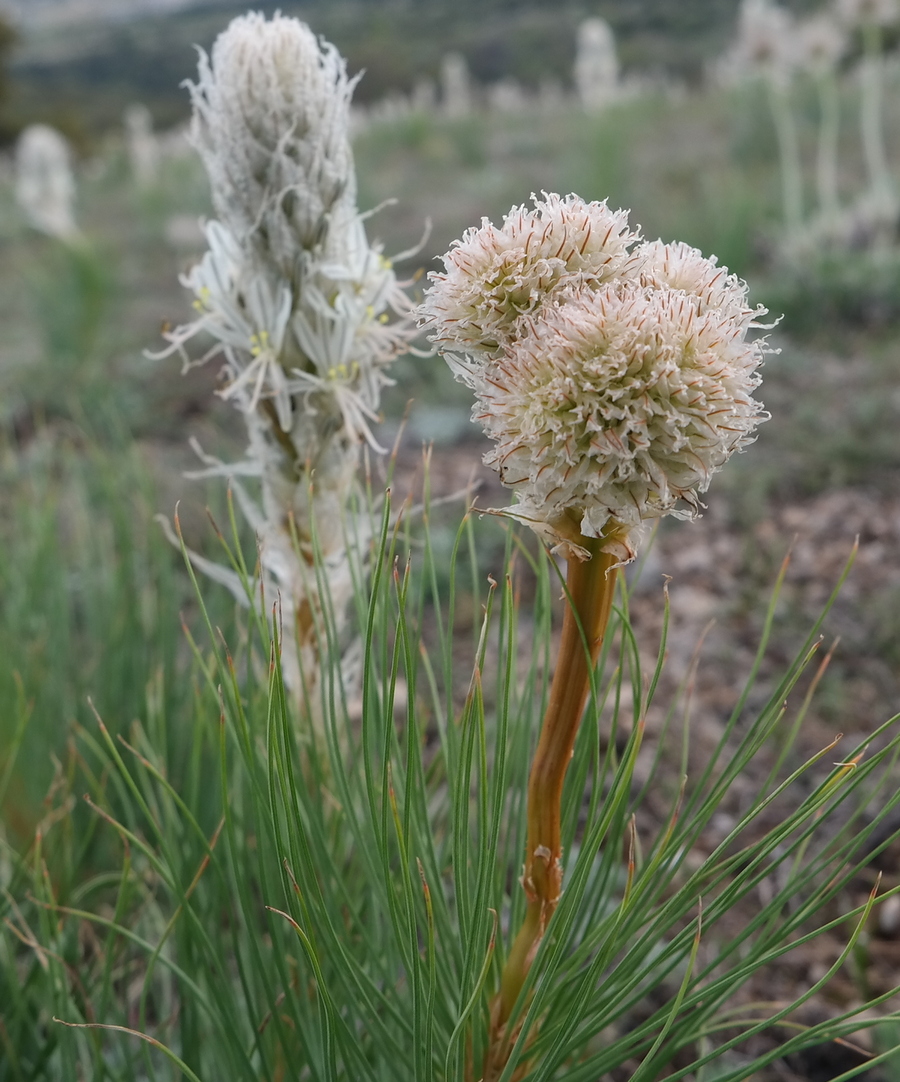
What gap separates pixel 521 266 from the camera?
804mm

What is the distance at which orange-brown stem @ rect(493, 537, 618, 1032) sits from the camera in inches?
34.2

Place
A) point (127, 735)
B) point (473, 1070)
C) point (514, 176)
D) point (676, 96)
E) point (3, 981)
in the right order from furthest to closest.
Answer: point (676, 96) < point (514, 176) < point (127, 735) < point (3, 981) < point (473, 1070)

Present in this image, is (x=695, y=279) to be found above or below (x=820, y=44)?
below

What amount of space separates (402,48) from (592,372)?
142 feet

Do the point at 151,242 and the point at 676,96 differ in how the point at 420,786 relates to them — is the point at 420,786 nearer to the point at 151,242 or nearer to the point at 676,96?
the point at 151,242

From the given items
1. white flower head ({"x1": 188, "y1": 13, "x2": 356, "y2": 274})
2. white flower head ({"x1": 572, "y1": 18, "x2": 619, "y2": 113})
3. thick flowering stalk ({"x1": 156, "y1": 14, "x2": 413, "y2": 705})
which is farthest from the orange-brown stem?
white flower head ({"x1": 572, "y1": 18, "x2": 619, "y2": 113})

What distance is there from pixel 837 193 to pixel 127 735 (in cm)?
771

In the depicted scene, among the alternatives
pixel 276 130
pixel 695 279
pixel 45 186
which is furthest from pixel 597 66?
pixel 695 279

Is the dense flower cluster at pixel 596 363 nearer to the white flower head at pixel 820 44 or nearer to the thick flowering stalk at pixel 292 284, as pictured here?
the thick flowering stalk at pixel 292 284

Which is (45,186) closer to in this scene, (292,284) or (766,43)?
(766,43)

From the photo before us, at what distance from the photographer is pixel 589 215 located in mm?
826

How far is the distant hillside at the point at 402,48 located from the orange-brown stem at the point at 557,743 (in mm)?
27726

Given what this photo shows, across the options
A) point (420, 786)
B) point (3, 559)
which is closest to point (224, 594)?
point (3, 559)

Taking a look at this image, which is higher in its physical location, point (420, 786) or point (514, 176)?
point (514, 176)
